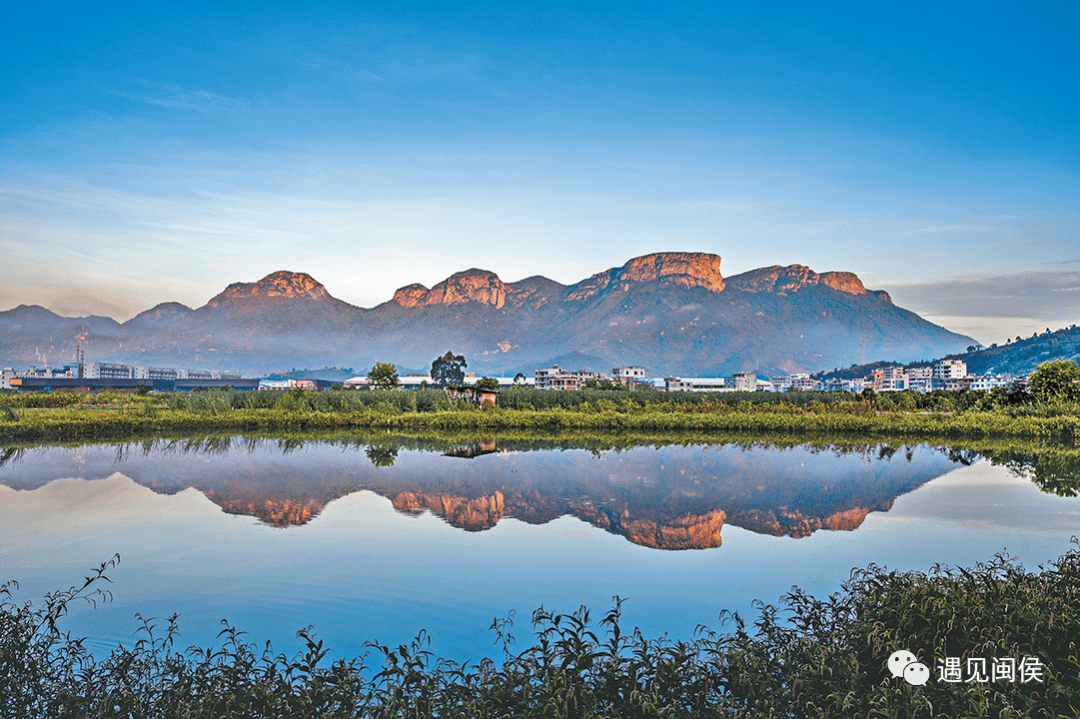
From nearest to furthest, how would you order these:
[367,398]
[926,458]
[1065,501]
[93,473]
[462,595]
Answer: [462,595], [1065,501], [93,473], [926,458], [367,398]

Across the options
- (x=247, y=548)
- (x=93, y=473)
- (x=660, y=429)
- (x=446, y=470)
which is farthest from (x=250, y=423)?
(x=247, y=548)

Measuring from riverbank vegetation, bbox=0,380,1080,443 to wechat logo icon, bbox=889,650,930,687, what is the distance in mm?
23990

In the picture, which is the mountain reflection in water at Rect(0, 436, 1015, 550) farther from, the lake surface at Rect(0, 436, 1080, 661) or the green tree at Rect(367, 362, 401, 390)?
the green tree at Rect(367, 362, 401, 390)

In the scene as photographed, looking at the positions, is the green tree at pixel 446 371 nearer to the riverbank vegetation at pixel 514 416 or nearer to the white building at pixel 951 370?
the riverbank vegetation at pixel 514 416

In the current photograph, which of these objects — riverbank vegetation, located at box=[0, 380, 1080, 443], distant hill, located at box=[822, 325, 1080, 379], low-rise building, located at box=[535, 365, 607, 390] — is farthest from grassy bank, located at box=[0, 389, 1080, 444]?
distant hill, located at box=[822, 325, 1080, 379]

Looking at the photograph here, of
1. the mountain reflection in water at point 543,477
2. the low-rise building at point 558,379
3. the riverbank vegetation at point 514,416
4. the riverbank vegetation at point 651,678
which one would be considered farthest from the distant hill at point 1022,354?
the riverbank vegetation at point 651,678

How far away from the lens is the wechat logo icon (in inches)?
196

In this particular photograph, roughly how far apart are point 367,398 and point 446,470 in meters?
21.1

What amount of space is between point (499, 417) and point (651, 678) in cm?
2520

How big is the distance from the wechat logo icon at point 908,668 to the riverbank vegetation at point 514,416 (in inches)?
944

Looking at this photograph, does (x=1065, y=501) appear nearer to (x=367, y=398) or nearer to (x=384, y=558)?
(x=384, y=558)

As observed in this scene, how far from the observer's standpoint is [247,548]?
32.7ft

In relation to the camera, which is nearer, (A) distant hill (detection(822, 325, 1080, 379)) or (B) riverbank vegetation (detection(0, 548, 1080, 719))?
(B) riverbank vegetation (detection(0, 548, 1080, 719))

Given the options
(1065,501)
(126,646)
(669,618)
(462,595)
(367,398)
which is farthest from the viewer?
(367,398)
